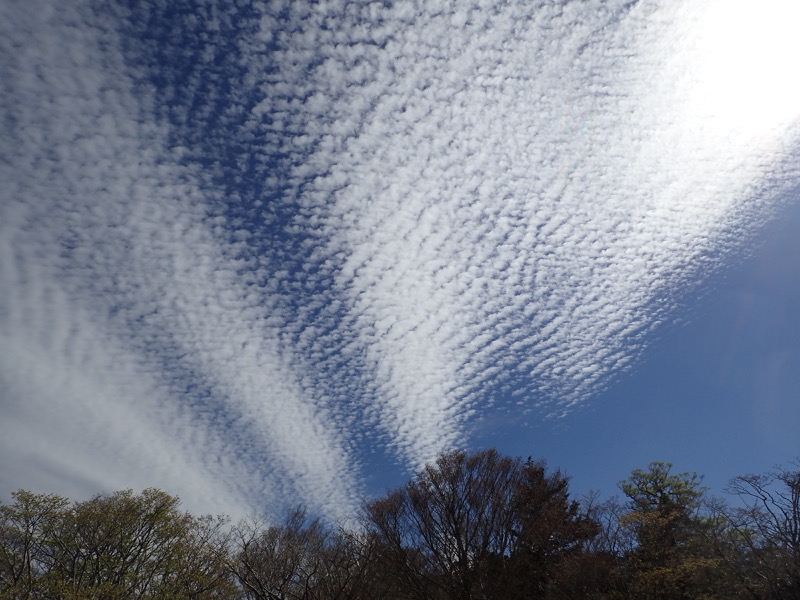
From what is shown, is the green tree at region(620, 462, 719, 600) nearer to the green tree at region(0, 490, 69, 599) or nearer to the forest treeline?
the forest treeline

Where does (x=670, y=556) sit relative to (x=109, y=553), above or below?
above

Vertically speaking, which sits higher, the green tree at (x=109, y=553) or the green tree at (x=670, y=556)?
the green tree at (x=670, y=556)

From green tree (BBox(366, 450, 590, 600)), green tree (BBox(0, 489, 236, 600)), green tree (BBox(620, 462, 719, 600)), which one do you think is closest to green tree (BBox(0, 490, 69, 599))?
green tree (BBox(0, 489, 236, 600))

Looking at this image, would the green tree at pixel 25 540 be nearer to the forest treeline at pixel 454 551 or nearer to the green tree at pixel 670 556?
the forest treeline at pixel 454 551

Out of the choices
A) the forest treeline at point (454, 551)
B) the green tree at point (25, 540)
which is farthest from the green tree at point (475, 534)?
the green tree at point (25, 540)

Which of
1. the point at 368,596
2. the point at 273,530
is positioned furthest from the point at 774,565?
the point at 273,530

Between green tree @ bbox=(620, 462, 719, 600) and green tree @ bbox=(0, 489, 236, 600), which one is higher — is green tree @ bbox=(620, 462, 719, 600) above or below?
above

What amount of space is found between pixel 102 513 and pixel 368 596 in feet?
45.2

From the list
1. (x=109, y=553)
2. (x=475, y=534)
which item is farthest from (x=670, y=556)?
(x=109, y=553)

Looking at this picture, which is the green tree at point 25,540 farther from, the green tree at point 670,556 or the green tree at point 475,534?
the green tree at point 670,556

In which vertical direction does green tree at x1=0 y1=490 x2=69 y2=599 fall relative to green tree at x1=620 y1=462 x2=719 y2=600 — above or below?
below

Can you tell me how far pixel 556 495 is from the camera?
2969 cm

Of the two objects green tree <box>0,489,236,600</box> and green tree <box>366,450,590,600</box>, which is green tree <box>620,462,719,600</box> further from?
green tree <box>0,489,236,600</box>

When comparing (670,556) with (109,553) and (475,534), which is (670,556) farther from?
(109,553)
